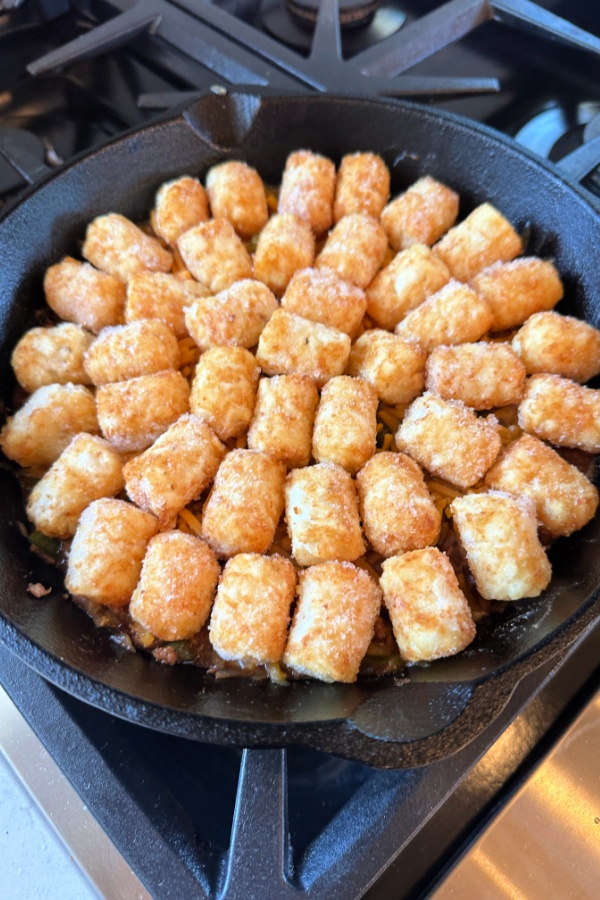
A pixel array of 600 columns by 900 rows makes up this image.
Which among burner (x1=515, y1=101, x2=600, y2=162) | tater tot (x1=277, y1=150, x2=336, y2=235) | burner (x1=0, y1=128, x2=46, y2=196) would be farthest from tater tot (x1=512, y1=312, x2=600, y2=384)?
burner (x1=0, y1=128, x2=46, y2=196)

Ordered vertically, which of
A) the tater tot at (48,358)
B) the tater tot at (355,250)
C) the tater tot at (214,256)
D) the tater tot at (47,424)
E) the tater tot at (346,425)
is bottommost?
the tater tot at (47,424)

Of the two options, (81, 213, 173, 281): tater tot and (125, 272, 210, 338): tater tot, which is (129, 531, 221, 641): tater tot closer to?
(125, 272, 210, 338): tater tot

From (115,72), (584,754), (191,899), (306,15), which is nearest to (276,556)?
(191,899)

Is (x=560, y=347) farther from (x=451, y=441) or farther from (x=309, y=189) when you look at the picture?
(x=309, y=189)

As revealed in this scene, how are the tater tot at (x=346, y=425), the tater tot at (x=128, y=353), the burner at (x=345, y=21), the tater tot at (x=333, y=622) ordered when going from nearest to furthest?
the tater tot at (x=333, y=622)
the tater tot at (x=346, y=425)
the tater tot at (x=128, y=353)
the burner at (x=345, y=21)

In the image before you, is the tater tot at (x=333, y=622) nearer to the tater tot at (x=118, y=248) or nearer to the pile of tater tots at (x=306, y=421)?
the pile of tater tots at (x=306, y=421)

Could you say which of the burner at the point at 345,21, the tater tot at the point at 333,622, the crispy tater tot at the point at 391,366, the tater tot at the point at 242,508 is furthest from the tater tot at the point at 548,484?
the burner at the point at 345,21

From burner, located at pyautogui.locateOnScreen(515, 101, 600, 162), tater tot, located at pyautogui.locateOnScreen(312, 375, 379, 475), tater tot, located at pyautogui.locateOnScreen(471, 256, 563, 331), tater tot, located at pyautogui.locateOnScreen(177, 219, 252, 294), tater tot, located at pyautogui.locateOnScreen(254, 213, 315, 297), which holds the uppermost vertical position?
burner, located at pyautogui.locateOnScreen(515, 101, 600, 162)
